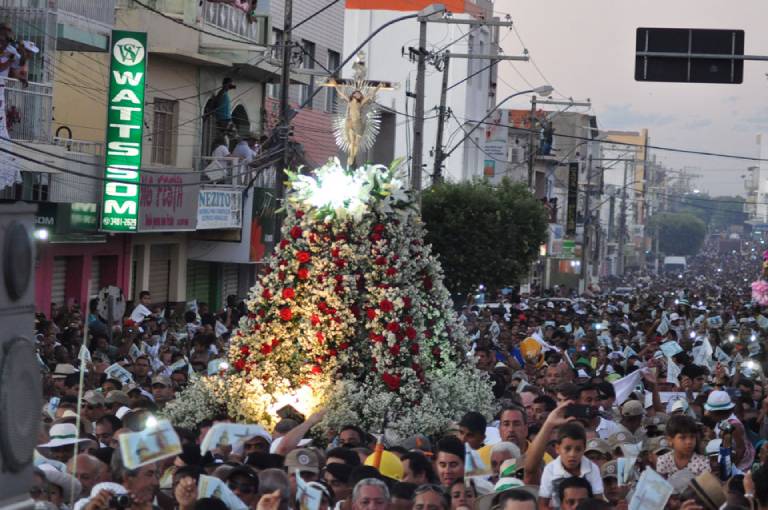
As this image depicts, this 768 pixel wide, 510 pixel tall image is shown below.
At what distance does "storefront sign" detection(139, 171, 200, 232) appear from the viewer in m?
28.3

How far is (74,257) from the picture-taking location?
2808 centimetres

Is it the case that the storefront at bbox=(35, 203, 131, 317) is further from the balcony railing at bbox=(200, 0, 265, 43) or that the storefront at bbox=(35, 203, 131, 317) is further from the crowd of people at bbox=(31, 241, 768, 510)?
the balcony railing at bbox=(200, 0, 265, 43)

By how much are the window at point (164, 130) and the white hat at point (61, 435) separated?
68.1ft

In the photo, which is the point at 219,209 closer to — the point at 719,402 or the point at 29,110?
the point at 29,110

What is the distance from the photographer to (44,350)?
57.8ft

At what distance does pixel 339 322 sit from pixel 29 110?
11180 mm

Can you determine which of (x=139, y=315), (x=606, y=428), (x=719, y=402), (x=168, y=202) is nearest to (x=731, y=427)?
(x=606, y=428)

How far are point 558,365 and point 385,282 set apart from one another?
13.1 feet

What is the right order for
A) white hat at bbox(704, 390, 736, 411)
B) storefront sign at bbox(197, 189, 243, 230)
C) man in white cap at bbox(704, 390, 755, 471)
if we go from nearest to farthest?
man in white cap at bbox(704, 390, 755, 471)
white hat at bbox(704, 390, 736, 411)
storefront sign at bbox(197, 189, 243, 230)

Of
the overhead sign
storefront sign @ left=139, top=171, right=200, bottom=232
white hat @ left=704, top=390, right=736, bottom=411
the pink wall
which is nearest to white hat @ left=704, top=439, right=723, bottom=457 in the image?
white hat @ left=704, top=390, right=736, bottom=411

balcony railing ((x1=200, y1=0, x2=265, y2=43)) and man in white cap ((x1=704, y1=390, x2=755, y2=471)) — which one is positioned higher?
balcony railing ((x1=200, y1=0, x2=265, y2=43))

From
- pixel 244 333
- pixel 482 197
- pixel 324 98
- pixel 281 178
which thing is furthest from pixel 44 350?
pixel 324 98

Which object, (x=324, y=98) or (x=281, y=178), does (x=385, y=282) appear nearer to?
(x=281, y=178)

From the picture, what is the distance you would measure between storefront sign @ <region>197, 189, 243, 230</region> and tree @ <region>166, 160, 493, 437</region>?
17.5 m
